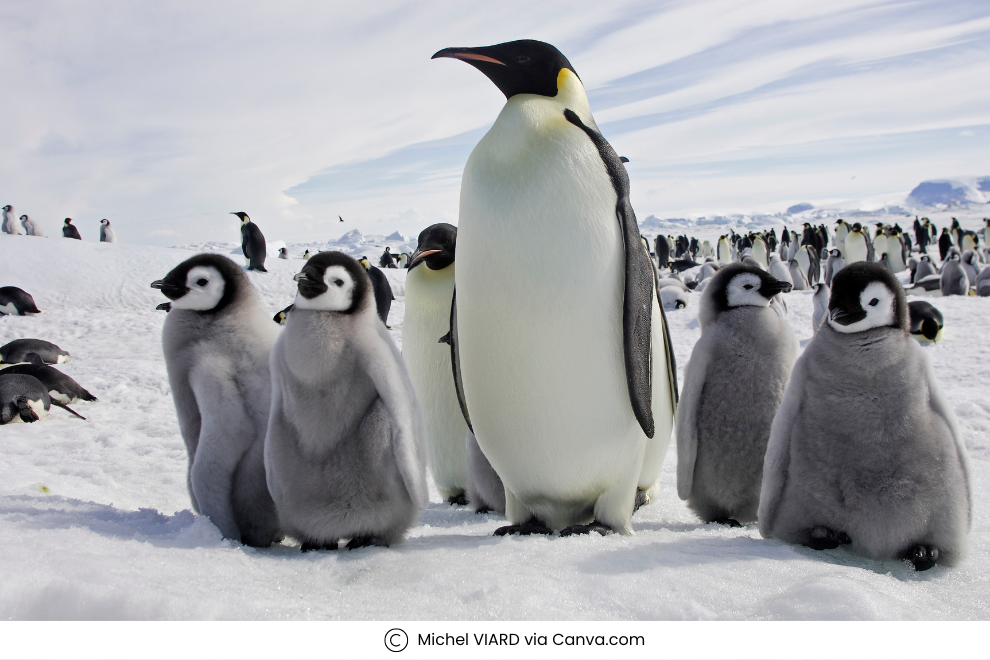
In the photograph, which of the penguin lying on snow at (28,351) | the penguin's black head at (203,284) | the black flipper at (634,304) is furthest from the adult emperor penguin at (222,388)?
the penguin lying on snow at (28,351)

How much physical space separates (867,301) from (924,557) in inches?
26.8

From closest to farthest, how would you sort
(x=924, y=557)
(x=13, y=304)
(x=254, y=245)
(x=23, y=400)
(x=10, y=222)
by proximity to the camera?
(x=924, y=557)
(x=23, y=400)
(x=13, y=304)
(x=254, y=245)
(x=10, y=222)

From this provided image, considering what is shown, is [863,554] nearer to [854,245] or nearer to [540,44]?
[540,44]

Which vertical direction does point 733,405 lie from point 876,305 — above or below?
below

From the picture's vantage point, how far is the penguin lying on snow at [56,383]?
183 inches

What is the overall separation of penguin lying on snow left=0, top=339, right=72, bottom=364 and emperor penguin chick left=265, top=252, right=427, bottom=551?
5.74 metres

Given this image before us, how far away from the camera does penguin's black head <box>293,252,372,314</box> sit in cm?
204

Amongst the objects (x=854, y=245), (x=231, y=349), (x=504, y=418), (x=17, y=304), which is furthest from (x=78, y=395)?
(x=854, y=245)

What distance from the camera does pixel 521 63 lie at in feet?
7.86

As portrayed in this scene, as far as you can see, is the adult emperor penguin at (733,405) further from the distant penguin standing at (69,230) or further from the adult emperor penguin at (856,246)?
the distant penguin standing at (69,230)

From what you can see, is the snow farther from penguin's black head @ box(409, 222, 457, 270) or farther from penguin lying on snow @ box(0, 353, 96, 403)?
penguin lying on snow @ box(0, 353, 96, 403)

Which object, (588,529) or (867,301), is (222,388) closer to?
(588,529)

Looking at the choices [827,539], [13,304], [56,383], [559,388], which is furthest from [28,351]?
[827,539]

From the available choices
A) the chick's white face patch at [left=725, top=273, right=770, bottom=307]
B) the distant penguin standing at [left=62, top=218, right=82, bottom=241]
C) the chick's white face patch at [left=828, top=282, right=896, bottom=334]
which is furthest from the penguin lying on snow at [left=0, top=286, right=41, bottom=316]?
the distant penguin standing at [left=62, top=218, right=82, bottom=241]
